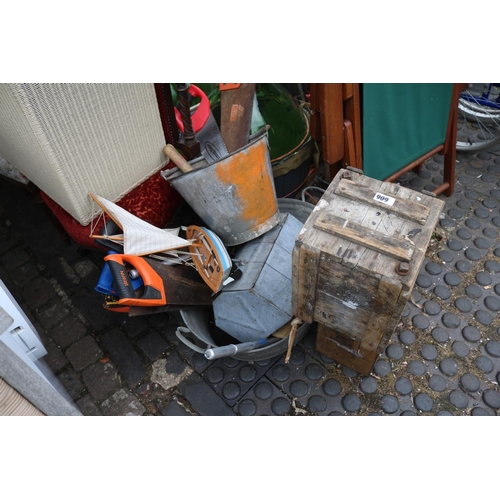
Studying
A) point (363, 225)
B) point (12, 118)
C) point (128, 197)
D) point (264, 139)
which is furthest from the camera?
point (128, 197)

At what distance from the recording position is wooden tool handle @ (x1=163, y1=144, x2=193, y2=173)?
117 inches

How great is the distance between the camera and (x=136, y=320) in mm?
3393

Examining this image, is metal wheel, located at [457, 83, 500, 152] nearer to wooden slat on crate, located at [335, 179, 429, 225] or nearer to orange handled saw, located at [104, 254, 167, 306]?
wooden slat on crate, located at [335, 179, 429, 225]

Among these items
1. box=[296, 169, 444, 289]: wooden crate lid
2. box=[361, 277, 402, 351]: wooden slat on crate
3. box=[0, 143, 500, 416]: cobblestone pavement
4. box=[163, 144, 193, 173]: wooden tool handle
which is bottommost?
box=[0, 143, 500, 416]: cobblestone pavement

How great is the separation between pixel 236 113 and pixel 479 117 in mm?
2839

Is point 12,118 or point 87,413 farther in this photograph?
point 87,413

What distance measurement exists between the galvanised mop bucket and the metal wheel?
2.45 meters

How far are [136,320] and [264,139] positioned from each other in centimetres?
167

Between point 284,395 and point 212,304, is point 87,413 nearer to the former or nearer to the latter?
point 212,304

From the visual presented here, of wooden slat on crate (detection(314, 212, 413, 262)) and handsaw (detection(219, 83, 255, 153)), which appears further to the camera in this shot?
handsaw (detection(219, 83, 255, 153))

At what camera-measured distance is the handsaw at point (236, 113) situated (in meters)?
3.02

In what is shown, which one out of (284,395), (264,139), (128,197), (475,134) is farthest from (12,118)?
(475,134)

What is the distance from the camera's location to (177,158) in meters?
3.06

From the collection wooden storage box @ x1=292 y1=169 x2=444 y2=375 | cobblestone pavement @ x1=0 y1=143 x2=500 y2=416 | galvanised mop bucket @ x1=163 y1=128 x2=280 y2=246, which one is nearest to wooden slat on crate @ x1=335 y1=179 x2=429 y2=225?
wooden storage box @ x1=292 y1=169 x2=444 y2=375
